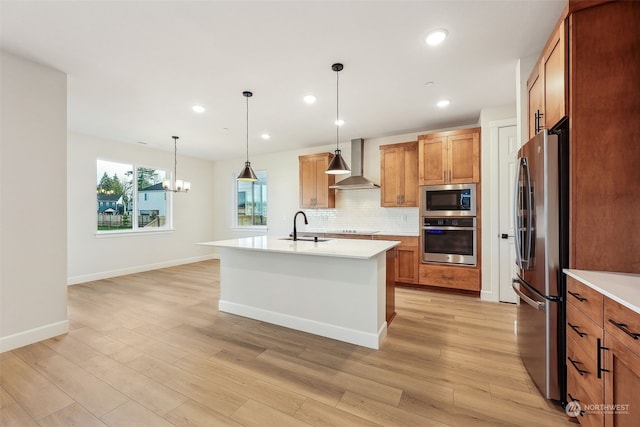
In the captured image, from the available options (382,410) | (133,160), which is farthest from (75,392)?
(133,160)

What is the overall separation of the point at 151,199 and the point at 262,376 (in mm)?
5574

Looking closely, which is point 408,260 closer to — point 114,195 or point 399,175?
point 399,175

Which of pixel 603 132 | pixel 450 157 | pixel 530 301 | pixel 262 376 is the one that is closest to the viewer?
pixel 603 132

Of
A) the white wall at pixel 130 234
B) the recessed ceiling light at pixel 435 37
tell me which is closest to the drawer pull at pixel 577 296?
the recessed ceiling light at pixel 435 37

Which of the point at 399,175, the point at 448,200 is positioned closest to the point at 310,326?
the point at 448,200

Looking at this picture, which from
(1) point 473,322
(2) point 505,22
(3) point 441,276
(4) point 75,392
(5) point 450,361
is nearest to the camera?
(4) point 75,392

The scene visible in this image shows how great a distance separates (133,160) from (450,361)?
656 centimetres

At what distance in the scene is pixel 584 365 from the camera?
57.1 inches

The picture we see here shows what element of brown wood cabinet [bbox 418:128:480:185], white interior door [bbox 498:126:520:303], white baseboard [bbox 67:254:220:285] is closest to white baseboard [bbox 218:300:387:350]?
white interior door [bbox 498:126:520:303]

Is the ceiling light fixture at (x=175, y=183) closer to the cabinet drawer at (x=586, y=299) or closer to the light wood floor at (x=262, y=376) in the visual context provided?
the light wood floor at (x=262, y=376)

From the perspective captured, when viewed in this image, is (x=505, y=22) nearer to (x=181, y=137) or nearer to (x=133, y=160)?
(x=181, y=137)

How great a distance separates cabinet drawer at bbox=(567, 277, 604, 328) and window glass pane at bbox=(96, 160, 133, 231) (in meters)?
6.80

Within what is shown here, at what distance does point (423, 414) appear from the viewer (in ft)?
5.53

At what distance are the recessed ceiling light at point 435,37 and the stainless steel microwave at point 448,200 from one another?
7.64 ft
